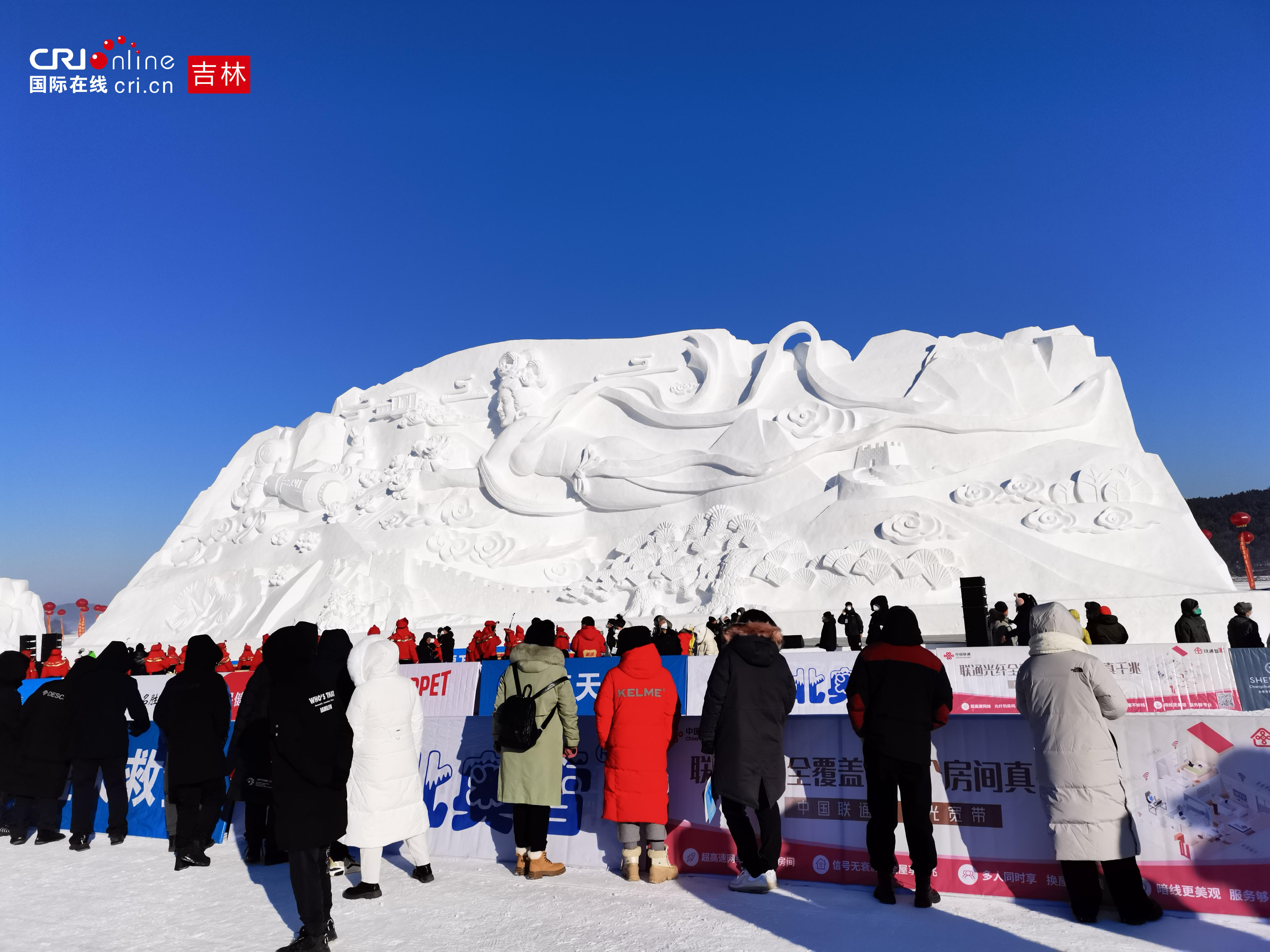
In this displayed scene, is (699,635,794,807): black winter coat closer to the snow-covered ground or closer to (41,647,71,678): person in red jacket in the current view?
the snow-covered ground

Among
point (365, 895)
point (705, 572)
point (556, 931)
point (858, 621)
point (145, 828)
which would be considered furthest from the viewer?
point (705, 572)

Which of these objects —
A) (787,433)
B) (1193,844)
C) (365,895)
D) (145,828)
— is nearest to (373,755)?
(365,895)

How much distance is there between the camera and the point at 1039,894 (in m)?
3.82

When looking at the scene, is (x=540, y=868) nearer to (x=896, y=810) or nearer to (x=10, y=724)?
(x=896, y=810)

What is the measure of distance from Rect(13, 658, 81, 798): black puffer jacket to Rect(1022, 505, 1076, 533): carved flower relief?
15.5m

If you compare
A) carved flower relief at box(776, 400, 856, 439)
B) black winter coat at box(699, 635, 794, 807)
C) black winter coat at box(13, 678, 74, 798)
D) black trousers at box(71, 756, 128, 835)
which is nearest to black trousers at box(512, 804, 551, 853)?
black winter coat at box(699, 635, 794, 807)

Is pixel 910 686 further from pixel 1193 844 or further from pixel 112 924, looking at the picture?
pixel 112 924

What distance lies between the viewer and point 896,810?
3891 mm

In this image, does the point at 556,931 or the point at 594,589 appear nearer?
the point at 556,931

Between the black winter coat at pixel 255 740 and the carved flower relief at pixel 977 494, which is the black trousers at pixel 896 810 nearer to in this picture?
the black winter coat at pixel 255 740

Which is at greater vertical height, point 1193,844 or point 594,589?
point 594,589

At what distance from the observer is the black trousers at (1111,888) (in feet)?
11.6

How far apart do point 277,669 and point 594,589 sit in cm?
1516

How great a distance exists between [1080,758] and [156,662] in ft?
46.0
